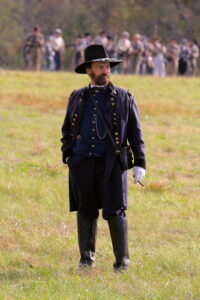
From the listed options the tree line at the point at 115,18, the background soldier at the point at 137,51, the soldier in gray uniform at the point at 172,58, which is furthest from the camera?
the tree line at the point at 115,18

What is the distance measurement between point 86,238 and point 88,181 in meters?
0.58

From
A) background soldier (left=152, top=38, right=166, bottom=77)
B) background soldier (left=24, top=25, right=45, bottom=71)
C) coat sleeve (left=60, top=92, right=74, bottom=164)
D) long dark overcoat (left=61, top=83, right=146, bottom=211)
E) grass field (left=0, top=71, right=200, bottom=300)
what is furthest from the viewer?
background soldier (left=152, top=38, right=166, bottom=77)

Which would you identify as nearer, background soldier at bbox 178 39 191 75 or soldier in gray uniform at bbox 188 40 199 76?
background soldier at bbox 178 39 191 75

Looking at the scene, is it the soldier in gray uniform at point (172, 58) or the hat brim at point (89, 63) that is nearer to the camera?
the hat brim at point (89, 63)

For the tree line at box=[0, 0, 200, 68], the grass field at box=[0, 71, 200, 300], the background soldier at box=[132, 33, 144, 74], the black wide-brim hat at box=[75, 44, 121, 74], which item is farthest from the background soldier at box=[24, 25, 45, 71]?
the black wide-brim hat at box=[75, 44, 121, 74]

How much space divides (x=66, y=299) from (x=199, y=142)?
13249mm

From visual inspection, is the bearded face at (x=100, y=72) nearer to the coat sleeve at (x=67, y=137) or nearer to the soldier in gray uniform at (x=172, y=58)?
the coat sleeve at (x=67, y=137)

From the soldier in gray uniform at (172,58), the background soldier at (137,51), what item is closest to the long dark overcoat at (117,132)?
the background soldier at (137,51)

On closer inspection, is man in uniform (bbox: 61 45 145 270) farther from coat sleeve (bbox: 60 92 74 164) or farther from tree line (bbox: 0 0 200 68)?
tree line (bbox: 0 0 200 68)

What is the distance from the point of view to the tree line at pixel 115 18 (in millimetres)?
65312

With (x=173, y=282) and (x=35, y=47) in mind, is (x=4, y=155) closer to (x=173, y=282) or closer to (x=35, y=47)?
(x=173, y=282)

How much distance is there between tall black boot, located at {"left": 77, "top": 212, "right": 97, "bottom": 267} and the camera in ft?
25.7

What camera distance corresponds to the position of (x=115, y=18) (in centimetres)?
6706

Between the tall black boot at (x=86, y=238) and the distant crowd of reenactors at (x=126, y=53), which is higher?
the tall black boot at (x=86, y=238)
